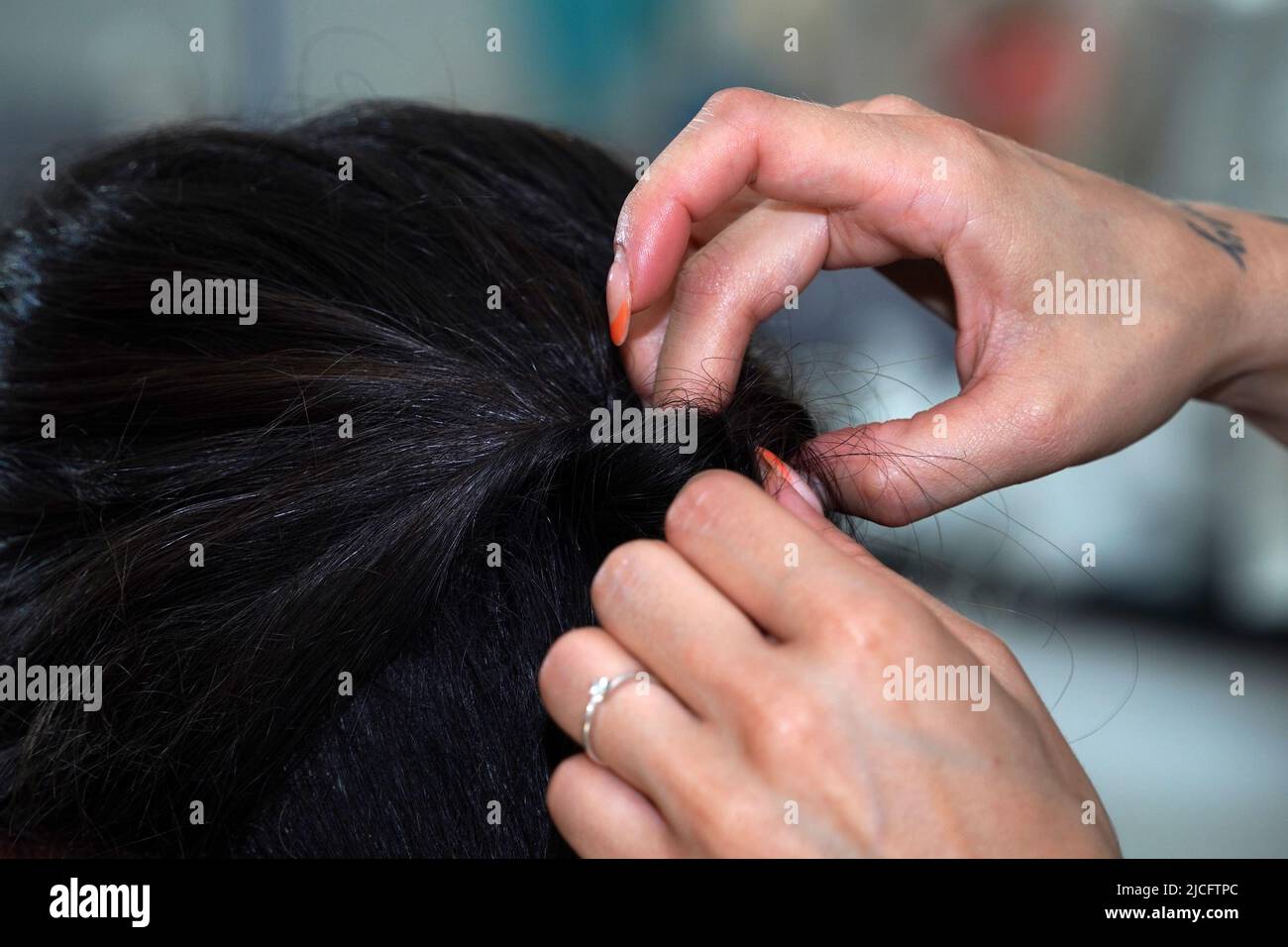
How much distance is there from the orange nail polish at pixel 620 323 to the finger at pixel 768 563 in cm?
16

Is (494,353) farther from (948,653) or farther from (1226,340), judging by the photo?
(1226,340)

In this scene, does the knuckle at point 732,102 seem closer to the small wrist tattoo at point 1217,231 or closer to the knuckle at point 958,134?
the knuckle at point 958,134

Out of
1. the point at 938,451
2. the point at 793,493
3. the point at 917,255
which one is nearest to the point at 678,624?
the point at 793,493

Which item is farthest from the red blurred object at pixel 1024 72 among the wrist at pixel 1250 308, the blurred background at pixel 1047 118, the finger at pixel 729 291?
the finger at pixel 729 291

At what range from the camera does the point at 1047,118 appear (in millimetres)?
1812

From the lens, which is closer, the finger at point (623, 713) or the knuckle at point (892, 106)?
the finger at point (623, 713)

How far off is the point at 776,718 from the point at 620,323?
30cm

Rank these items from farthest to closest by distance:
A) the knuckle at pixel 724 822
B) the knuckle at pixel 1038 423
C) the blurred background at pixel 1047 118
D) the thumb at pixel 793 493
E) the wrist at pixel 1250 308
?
the blurred background at pixel 1047 118 → the wrist at pixel 1250 308 → the knuckle at pixel 1038 423 → the thumb at pixel 793 493 → the knuckle at pixel 724 822

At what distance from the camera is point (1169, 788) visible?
179 cm

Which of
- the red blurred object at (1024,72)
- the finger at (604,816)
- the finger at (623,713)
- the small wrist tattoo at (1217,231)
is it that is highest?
the red blurred object at (1024,72)

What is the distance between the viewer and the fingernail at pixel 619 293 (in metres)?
0.67

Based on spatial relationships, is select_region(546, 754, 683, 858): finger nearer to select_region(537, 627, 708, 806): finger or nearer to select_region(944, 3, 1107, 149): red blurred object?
select_region(537, 627, 708, 806): finger

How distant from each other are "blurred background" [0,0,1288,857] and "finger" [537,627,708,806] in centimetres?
126

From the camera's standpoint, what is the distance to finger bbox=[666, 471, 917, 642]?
1.66ft
